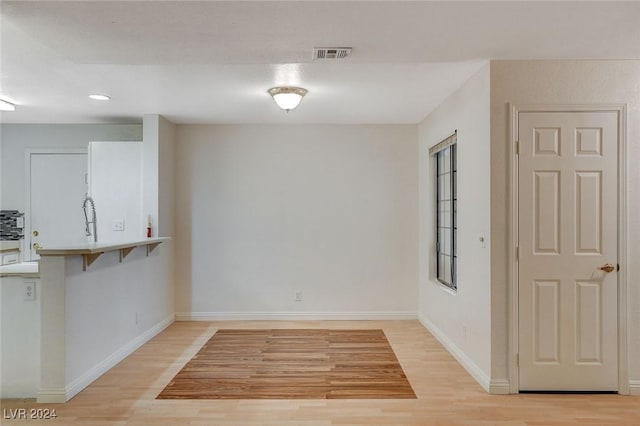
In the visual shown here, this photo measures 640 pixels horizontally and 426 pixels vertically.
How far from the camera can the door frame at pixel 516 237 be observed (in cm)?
321

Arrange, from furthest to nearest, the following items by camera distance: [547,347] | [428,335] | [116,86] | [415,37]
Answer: [428,335], [116,86], [547,347], [415,37]

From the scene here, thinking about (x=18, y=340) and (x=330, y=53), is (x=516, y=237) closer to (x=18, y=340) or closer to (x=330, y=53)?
(x=330, y=53)

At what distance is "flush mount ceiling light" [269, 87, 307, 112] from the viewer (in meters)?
3.98

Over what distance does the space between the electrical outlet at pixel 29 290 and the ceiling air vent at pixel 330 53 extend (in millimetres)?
2628

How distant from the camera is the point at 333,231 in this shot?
5.65 m

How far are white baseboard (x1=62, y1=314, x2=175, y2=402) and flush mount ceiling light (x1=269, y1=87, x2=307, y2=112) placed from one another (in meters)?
2.76

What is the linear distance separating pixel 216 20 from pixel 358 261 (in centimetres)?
377

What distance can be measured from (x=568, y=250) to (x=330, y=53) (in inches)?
89.5

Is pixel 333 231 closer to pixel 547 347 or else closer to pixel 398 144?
pixel 398 144

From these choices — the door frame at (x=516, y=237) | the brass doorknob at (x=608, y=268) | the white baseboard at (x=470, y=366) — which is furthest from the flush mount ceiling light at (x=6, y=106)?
the brass doorknob at (x=608, y=268)

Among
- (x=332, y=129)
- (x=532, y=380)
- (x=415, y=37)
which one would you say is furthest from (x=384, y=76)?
(x=532, y=380)

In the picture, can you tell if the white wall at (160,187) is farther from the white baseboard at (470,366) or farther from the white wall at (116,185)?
the white baseboard at (470,366)

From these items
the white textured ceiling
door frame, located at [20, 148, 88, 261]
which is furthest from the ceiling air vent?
door frame, located at [20, 148, 88, 261]

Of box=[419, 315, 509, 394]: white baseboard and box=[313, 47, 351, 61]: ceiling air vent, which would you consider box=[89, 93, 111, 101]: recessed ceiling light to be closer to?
box=[313, 47, 351, 61]: ceiling air vent
